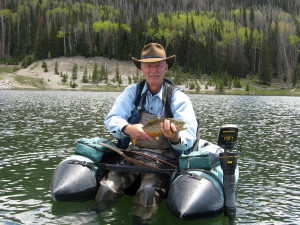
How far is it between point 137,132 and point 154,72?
1568 millimetres

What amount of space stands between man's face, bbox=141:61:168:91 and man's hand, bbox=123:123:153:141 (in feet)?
4.03

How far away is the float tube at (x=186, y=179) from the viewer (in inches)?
253

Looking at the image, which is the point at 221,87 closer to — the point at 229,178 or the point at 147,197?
the point at 229,178

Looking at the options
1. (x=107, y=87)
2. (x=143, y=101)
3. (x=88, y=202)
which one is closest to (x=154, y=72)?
(x=143, y=101)

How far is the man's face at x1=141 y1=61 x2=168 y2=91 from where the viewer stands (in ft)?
24.7

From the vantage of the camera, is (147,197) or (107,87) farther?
(107,87)

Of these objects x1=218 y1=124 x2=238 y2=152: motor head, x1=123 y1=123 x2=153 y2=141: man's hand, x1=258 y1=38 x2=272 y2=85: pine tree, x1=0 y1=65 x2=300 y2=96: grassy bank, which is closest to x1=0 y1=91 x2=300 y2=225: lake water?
x1=218 y1=124 x2=238 y2=152: motor head

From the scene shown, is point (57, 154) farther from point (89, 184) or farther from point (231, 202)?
point (231, 202)

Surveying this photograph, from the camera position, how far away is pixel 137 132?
265 inches

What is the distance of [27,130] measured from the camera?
1881cm

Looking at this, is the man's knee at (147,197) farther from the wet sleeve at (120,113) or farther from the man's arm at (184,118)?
the wet sleeve at (120,113)

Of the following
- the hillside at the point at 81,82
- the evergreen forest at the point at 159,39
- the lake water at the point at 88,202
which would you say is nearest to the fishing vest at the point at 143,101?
the lake water at the point at 88,202

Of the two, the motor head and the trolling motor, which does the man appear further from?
the trolling motor

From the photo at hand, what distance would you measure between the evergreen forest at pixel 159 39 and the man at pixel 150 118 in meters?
103
